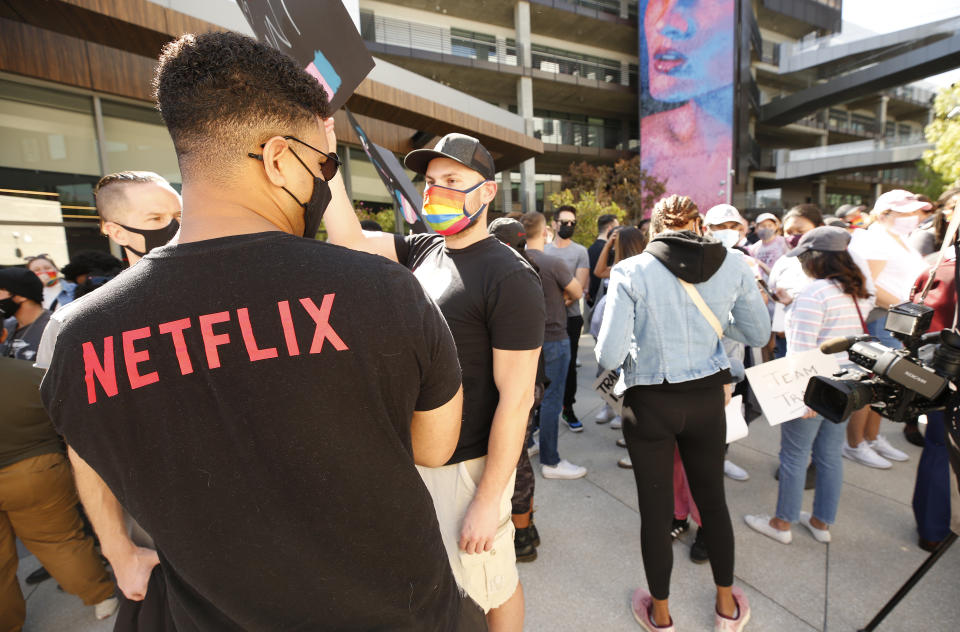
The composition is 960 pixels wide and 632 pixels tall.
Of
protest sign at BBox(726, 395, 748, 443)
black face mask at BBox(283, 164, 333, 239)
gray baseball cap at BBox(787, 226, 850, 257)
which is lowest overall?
protest sign at BBox(726, 395, 748, 443)

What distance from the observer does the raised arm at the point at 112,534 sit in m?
1.27

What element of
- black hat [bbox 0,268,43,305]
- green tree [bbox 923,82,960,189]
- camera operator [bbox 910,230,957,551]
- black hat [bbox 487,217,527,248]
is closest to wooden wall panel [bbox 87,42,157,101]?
black hat [bbox 0,268,43,305]

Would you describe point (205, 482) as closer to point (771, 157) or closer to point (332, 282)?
point (332, 282)

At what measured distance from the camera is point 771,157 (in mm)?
33500

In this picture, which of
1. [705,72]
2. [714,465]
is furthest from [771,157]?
[714,465]

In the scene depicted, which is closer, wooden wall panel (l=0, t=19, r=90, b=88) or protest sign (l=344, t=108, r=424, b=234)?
protest sign (l=344, t=108, r=424, b=234)

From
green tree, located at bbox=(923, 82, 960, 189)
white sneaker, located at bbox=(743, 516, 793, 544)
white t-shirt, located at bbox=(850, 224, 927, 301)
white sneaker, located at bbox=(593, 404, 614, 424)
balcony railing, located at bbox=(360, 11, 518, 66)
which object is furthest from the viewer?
balcony railing, located at bbox=(360, 11, 518, 66)

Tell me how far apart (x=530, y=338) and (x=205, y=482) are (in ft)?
3.79

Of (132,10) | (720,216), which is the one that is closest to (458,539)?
(720,216)

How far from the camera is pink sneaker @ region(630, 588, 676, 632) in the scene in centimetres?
227

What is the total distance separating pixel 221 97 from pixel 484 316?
1.13 m

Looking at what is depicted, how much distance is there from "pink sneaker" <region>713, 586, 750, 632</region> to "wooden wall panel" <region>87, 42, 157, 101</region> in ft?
31.1

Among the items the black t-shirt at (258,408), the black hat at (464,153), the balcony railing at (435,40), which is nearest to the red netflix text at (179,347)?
the black t-shirt at (258,408)

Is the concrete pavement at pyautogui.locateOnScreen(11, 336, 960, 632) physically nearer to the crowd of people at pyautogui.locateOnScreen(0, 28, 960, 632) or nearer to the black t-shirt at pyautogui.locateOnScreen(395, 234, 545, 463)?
the crowd of people at pyautogui.locateOnScreen(0, 28, 960, 632)
